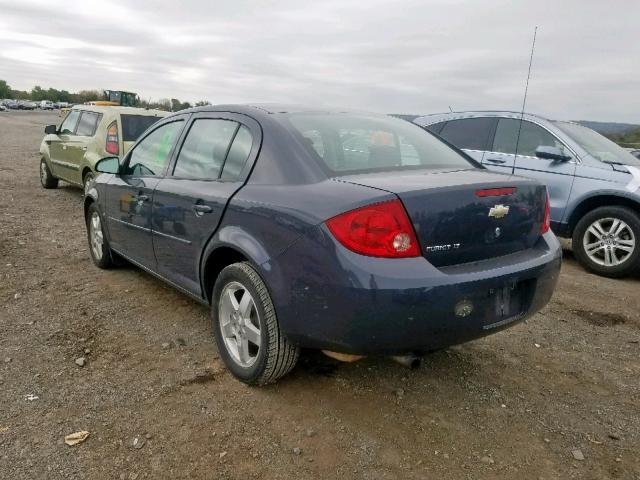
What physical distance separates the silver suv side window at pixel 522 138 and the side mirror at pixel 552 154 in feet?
0.62

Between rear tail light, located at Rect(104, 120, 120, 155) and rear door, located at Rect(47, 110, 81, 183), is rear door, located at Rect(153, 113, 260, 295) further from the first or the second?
rear door, located at Rect(47, 110, 81, 183)

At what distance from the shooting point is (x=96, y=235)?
5.03 meters

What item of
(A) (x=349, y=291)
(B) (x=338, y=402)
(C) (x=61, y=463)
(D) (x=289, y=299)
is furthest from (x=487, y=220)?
(C) (x=61, y=463)

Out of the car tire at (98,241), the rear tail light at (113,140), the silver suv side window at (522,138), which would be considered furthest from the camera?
the rear tail light at (113,140)

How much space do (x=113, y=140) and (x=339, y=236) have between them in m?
6.54

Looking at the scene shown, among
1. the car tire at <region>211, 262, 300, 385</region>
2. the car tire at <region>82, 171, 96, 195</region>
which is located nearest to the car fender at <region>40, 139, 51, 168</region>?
the car tire at <region>82, 171, 96, 195</region>

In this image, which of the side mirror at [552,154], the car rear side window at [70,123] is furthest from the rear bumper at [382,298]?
the car rear side window at [70,123]

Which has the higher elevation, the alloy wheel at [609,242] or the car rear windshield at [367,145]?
the car rear windshield at [367,145]

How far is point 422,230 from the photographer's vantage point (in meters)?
2.33

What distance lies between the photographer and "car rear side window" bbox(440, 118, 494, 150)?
6707mm

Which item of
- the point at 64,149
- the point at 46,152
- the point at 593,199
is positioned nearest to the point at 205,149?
the point at 593,199

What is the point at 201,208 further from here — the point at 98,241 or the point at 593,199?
the point at 593,199

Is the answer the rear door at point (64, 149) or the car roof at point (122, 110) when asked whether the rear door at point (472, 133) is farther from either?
the rear door at point (64, 149)

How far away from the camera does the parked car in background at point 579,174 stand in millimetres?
5480
